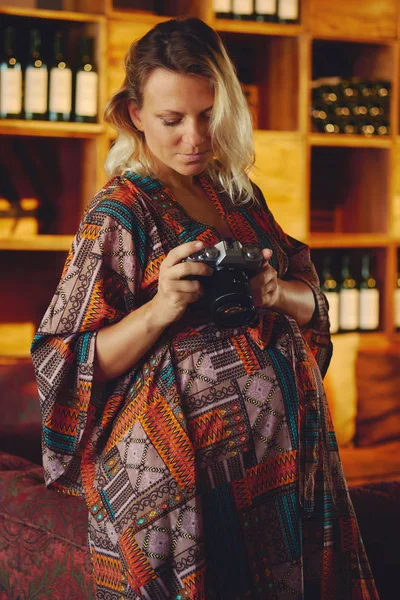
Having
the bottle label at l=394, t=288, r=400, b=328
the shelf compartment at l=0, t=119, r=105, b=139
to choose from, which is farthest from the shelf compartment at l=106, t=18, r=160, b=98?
the bottle label at l=394, t=288, r=400, b=328

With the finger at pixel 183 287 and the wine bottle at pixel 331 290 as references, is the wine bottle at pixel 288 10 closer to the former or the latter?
the wine bottle at pixel 331 290

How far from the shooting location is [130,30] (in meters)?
3.09

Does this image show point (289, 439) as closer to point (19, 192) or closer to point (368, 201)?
point (19, 192)

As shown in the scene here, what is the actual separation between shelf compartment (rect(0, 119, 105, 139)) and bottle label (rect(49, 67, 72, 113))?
68 millimetres

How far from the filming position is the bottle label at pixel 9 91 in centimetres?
302

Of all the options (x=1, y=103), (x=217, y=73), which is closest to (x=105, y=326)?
(x=217, y=73)

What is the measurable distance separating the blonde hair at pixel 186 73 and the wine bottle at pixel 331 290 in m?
2.19

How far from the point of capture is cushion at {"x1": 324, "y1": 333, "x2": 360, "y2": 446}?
3443 millimetres

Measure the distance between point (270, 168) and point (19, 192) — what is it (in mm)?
1008

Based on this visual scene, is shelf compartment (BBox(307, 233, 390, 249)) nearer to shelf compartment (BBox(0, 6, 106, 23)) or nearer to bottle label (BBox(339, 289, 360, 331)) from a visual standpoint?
bottle label (BBox(339, 289, 360, 331))

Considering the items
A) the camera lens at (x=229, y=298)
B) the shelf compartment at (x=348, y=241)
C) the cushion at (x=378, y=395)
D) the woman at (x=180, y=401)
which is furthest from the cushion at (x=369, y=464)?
the camera lens at (x=229, y=298)

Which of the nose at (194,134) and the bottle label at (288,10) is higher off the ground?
the bottle label at (288,10)

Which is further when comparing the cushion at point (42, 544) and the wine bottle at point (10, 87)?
the wine bottle at point (10, 87)

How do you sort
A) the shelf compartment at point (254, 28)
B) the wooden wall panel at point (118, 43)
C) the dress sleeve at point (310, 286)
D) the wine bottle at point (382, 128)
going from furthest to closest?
the wine bottle at point (382, 128)
the shelf compartment at point (254, 28)
the wooden wall panel at point (118, 43)
the dress sleeve at point (310, 286)
